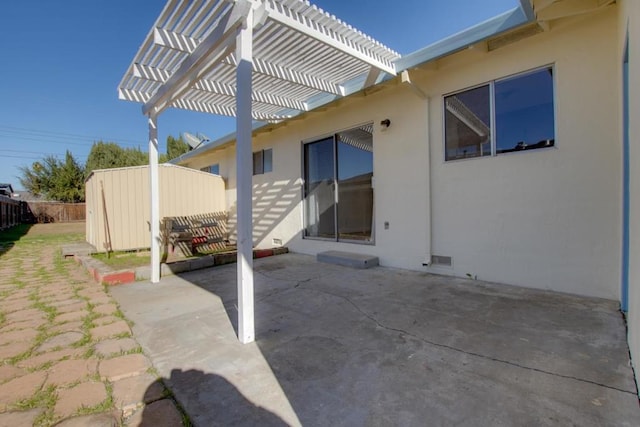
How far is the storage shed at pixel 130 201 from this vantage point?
7340 millimetres

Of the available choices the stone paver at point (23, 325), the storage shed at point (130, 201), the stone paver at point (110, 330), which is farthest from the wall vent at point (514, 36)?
the storage shed at point (130, 201)

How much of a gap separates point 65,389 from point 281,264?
4.03 metres

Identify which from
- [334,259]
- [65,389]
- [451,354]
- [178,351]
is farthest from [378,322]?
[334,259]

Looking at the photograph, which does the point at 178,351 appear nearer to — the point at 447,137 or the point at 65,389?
the point at 65,389

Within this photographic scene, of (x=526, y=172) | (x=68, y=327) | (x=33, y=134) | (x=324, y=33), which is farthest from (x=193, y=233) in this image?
(x=33, y=134)

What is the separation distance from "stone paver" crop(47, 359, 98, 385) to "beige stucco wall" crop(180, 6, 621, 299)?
4.30 m

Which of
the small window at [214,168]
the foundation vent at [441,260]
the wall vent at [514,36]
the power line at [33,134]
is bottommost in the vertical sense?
the foundation vent at [441,260]

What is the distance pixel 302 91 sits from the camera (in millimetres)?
5371

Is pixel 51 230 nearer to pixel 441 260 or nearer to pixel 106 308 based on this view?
pixel 106 308

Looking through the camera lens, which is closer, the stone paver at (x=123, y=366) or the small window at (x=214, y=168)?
the stone paver at (x=123, y=366)

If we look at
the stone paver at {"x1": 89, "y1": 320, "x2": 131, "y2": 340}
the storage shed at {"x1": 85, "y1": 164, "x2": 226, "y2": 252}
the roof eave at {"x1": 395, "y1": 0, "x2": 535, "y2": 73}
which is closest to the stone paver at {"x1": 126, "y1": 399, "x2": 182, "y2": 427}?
the stone paver at {"x1": 89, "y1": 320, "x2": 131, "y2": 340}

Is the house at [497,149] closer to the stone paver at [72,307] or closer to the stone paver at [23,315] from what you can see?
the stone paver at [72,307]

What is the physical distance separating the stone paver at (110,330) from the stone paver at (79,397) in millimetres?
862

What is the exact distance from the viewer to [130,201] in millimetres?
7695
